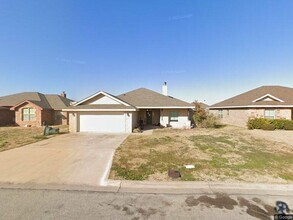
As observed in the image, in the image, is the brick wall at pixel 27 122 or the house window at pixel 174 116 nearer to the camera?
the house window at pixel 174 116

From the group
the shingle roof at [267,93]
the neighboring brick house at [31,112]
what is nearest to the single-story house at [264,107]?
the shingle roof at [267,93]

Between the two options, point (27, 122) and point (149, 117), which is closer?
point (149, 117)

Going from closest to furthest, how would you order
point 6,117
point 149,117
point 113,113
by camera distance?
point 113,113, point 149,117, point 6,117

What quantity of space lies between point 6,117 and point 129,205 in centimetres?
2993

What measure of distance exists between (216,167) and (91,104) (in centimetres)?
1514

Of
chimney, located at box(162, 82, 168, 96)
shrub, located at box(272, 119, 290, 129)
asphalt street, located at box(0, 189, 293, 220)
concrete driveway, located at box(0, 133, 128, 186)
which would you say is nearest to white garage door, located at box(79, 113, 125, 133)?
concrete driveway, located at box(0, 133, 128, 186)

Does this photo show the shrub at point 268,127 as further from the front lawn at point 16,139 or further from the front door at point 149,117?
the front lawn at point 16,139

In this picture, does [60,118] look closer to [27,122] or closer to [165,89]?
[27,122]

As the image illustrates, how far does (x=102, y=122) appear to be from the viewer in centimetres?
1842

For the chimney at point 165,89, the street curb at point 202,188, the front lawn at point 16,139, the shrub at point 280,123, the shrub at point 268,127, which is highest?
the chimney at point 165,89

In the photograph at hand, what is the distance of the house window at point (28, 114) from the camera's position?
25.5m

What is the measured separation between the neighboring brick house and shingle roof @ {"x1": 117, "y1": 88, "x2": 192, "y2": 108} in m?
11.7

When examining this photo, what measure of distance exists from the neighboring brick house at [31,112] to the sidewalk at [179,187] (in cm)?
2249

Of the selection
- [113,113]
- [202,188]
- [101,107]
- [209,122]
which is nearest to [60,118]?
[101,107]
